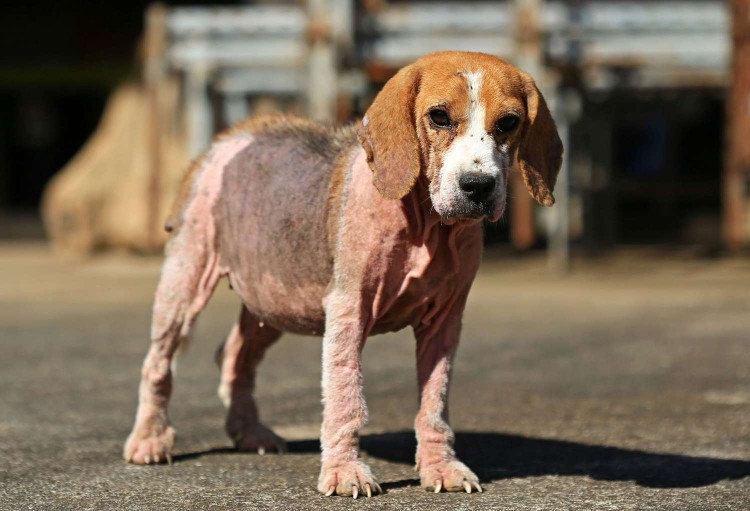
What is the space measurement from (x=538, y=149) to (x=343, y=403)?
120 centimetres

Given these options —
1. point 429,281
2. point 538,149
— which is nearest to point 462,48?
point 538,149

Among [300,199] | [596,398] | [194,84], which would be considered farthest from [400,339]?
[194,84]

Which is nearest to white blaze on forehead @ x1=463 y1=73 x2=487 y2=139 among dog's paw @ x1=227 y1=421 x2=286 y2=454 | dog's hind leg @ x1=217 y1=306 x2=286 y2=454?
dog's hind leg @ x1=217 y1=306 x2=286 y2=454

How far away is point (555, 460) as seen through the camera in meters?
6.21

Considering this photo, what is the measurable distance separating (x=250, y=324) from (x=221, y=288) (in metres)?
7.84

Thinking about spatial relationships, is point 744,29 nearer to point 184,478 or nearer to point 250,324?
point 250,324

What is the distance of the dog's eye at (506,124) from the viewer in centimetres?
536

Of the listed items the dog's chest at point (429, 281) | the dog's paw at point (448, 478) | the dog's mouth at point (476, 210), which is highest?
the dog's mouth at point (476, 210)

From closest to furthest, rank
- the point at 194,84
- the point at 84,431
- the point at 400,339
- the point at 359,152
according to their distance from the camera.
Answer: the point at 359,152 → the point at 84,431 → the point at 400,339 → the point at 194,84

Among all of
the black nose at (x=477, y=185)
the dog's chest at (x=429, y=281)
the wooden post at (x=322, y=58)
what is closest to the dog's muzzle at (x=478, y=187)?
the black nose at (x=477, y=185)

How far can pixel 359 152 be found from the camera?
5.86m

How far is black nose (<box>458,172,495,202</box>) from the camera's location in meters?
5.17

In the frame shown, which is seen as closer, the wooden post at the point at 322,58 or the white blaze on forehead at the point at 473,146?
the white blaze on forehead at the point at 473,146

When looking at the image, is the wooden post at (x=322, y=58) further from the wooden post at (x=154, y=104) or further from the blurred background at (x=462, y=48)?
the wooden post at (x=154, y=104)
